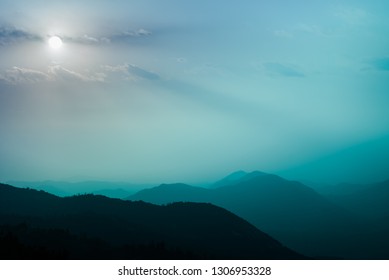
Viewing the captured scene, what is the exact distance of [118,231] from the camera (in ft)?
379

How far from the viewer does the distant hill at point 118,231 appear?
8538cm

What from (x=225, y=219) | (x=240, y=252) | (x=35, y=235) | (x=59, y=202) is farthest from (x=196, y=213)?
(x=35, y=235)

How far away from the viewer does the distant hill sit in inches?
3361

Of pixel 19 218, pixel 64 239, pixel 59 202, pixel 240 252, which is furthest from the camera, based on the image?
pixel 59 202

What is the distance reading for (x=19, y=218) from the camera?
12044cm

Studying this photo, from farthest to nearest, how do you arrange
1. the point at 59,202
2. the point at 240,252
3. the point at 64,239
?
the point at 59,202 < the point at 240,252 < the point at 64,239
